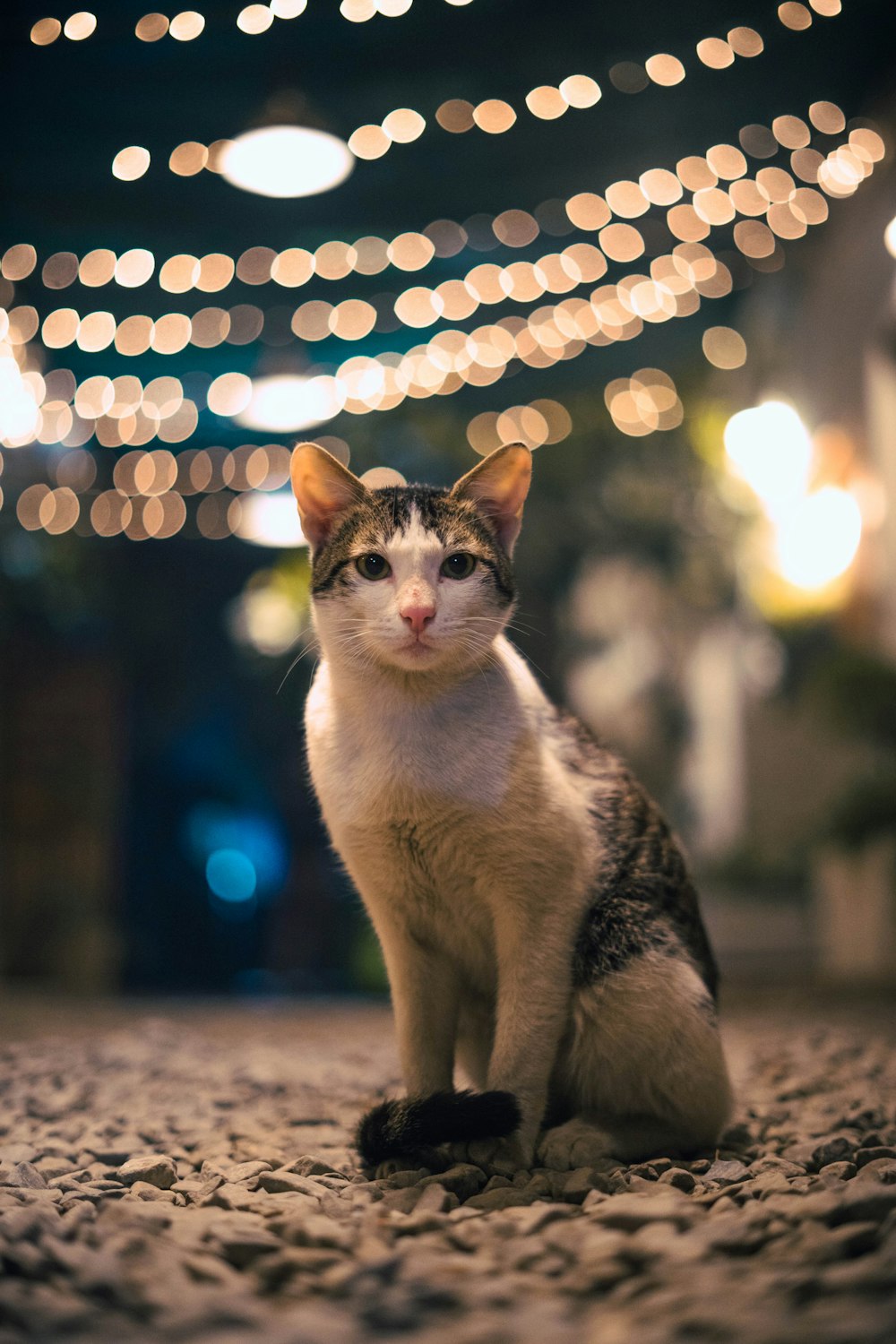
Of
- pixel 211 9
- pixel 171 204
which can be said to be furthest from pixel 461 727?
pixel 171 204

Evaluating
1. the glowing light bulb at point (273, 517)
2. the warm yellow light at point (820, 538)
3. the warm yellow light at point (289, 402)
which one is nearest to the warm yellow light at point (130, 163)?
the warm yellow light at point (289, 402)

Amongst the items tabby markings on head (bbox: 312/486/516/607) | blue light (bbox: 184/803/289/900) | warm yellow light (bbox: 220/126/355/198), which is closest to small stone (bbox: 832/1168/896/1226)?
tabby markings on head (bbox: 312/486/516/607)

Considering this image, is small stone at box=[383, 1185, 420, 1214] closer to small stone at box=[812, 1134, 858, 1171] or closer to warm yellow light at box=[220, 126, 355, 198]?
small stone at box=[812, 1134, 858, 1171]

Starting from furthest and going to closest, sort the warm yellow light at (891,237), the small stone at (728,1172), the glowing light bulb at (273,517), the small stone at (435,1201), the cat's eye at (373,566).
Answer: the glowing light bulb at (273,517)
the warm yellow light at (891,237)
the cat's eye at (373,566)
the small stone at (728,1172)
the small stone at (435,1201)

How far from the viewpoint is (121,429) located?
21.0 ft

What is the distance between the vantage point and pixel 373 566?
2279 mm

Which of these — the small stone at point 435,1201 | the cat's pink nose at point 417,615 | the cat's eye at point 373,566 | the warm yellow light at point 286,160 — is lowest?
the small stone at point 435,1201

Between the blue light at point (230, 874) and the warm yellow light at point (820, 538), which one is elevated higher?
the warm yellow light at point (820, 538)

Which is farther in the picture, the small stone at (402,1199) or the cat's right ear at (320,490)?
the cat's right ear at (320,490)

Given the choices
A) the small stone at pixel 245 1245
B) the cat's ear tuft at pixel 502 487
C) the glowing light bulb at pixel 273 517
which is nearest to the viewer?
the small stone at pixel 245 1245

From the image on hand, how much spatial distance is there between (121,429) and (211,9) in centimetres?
371

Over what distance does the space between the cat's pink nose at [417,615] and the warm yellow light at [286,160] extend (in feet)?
7.41

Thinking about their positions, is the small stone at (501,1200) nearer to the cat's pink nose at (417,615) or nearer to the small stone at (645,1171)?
the small stone at (645,1171)

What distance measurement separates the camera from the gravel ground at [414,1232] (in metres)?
1.33
